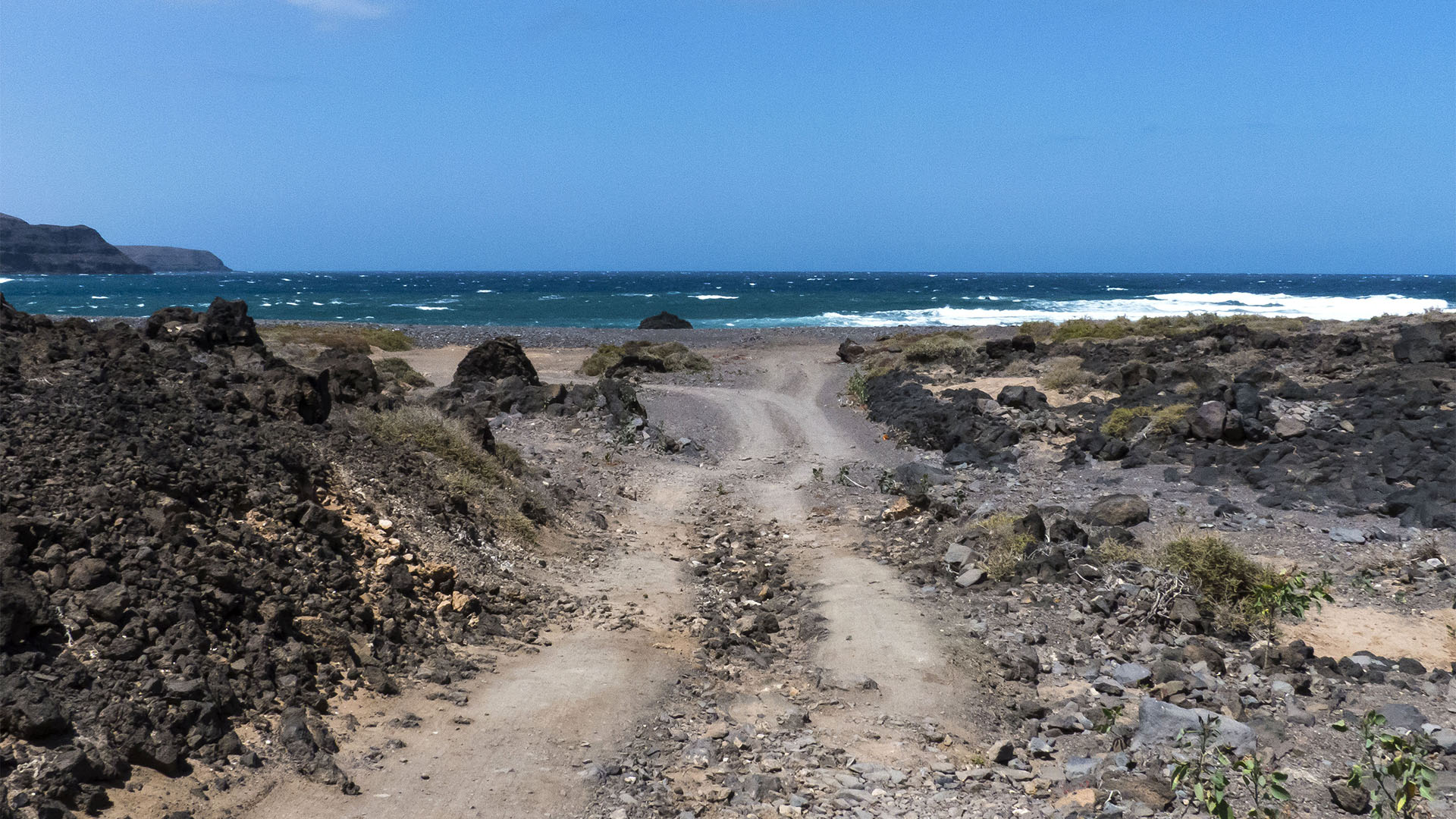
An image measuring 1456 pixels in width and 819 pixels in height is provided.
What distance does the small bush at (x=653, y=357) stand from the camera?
104 feet

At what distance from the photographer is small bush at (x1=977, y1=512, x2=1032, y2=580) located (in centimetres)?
1044

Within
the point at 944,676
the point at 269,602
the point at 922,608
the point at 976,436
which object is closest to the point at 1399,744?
the point at 944,676

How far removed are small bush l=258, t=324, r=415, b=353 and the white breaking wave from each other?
2684cm

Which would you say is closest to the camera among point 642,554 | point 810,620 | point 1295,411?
point 810,620

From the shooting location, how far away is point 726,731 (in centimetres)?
700

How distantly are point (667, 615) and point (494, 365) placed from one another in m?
16.8

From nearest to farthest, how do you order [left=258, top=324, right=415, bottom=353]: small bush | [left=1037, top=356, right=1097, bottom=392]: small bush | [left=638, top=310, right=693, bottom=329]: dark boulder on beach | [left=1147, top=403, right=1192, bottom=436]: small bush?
1. [left=1147, top=403, right=1192, bottom=436]: small bush
2. [left=1037, top=356, right=1097, bottom=392]: small bush
3. [left=258, top=324, right=415, bottom=353]: small bush
4. [left=638, top=310, right=693, bottom=329]: dark boulder on beach

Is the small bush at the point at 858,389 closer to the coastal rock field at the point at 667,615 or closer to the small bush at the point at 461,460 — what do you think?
the coastal rock field at the point at 667,615

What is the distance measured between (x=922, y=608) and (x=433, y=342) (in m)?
40.7

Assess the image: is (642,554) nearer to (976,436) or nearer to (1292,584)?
(1292,584)

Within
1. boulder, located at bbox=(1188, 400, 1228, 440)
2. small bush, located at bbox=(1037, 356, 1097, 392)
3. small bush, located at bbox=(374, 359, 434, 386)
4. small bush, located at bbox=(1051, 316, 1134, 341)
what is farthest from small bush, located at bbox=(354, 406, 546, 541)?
small bush, located at bbox=(1051, 316, 1134, 341)

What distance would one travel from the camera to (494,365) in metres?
25.4

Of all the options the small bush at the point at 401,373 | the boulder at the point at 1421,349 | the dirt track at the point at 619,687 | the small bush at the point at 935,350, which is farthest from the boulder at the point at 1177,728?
the small bush at the point at 935,350

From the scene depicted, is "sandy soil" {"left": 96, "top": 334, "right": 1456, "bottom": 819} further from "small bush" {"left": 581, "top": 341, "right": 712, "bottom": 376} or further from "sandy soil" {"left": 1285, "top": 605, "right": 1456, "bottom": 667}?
"small bush" {"left": 581, "top": 341, "right": 712, "bottom": 376}
